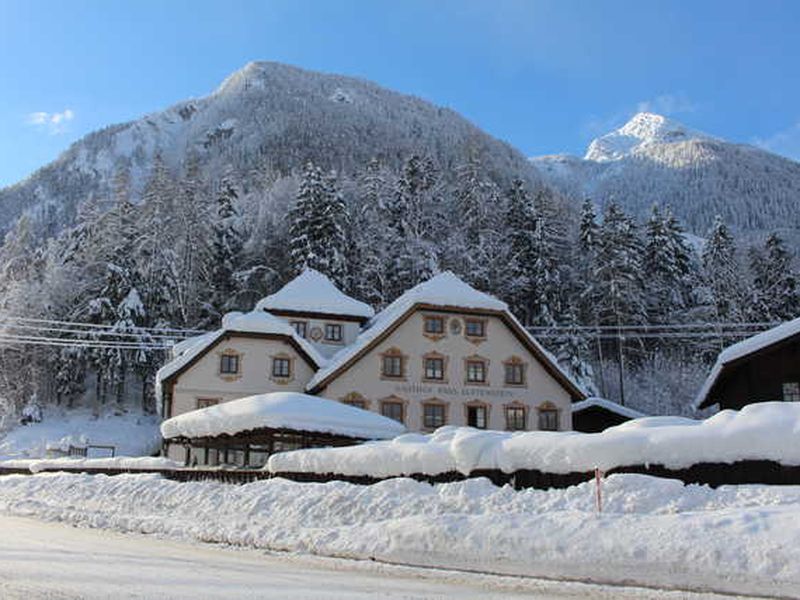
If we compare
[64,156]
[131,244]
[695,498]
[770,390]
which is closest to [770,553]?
[695,498]

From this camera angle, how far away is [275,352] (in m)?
42.5

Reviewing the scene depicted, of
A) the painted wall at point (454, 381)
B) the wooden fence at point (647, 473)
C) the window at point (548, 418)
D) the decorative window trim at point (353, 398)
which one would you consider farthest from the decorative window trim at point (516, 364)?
the wooden fence at point (647, 473)

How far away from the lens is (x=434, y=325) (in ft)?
141

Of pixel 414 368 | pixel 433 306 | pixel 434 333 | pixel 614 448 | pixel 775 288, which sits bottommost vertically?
pixel 614 448

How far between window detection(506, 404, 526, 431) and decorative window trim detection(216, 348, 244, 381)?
574 inches

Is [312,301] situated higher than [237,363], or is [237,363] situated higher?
[312,301]

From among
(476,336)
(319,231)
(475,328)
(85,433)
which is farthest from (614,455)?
(85,433)

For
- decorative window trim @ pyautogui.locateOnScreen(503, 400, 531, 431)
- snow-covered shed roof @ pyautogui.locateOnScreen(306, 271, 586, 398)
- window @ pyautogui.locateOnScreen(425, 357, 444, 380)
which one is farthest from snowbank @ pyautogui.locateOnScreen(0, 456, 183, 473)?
decorative window trim @ pyautogui.locateOnScreen(503, 400, 531, 431)

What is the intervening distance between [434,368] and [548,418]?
7059 mm

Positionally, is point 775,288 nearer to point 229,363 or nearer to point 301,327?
point 301,327

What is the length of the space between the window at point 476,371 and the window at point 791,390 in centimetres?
1616

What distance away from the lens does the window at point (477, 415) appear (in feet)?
140

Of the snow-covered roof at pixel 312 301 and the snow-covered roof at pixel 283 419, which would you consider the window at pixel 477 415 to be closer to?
the snow-covered roof at pixel 312 301

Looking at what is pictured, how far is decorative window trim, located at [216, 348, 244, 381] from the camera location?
137ft
